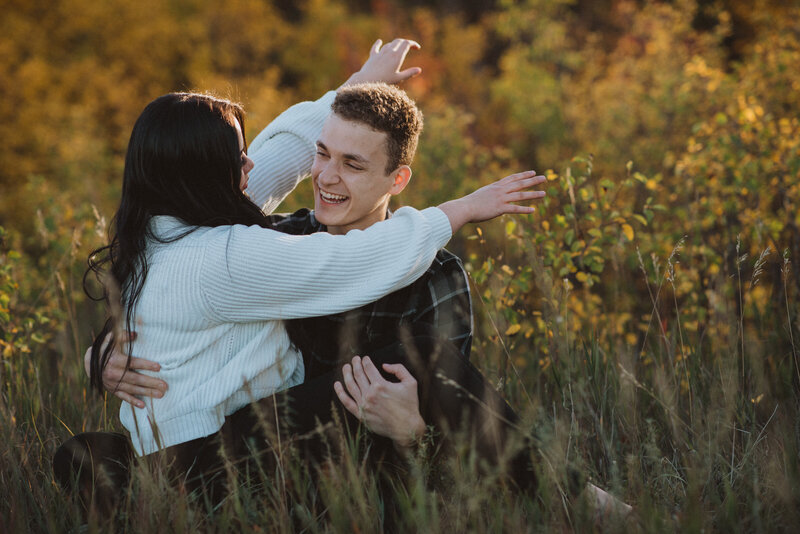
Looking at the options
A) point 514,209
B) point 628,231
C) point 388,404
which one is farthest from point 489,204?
point 628,231

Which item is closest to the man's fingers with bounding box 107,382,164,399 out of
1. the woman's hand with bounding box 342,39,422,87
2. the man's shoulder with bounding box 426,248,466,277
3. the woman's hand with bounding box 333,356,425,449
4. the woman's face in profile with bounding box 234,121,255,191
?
the woman's hand with bounding box 333,356,425,449

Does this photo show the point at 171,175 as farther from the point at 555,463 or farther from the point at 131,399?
the point at 555,463

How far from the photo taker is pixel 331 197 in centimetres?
290

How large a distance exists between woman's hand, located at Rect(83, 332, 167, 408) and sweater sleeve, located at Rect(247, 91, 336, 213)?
0.97 meters

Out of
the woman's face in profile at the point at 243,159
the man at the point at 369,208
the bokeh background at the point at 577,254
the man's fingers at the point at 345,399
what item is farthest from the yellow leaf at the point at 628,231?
the woman's face in profile at the point at 243,159

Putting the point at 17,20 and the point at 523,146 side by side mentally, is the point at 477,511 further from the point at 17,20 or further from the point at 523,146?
the point at 17,20

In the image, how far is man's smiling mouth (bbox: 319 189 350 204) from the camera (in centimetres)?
290

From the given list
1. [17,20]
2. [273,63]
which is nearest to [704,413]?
[17,20]

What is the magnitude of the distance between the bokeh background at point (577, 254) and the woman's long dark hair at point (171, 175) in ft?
1.84

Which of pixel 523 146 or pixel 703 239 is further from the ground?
pixel 523 146

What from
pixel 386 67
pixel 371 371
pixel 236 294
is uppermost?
pixel 386 67

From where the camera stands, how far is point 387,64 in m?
3.18

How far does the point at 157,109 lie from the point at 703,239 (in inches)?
125

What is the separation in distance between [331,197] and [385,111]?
0.40 m
